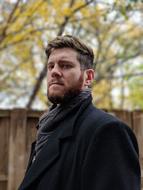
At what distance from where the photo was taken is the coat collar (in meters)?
1.76

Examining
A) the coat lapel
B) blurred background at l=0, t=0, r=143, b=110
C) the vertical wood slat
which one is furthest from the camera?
blurred background at l=0, t=0, r=143, b=110

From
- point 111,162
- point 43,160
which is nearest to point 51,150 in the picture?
point 43,160

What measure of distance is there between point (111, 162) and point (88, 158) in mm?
93

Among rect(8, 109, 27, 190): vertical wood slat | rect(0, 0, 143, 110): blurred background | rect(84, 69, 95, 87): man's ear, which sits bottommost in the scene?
rect(8, 109, 27, 190): vertical wood slat

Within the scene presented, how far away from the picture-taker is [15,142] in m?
4.04

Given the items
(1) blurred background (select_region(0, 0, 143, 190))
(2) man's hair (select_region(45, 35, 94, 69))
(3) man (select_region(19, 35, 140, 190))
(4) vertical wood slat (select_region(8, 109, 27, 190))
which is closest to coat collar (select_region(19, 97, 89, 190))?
(3) man (select_region(19, 35, 140, 190))

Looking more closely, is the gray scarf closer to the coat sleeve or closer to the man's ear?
the man's ear

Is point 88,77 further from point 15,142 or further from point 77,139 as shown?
point 15,142

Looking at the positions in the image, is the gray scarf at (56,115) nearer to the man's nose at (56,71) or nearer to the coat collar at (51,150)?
the coat collar at (51,150)

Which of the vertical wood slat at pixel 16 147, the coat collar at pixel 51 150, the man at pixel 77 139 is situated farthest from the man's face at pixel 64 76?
the vertical wood slat at pixel 16 147

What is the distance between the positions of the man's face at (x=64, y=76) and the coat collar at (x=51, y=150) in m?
0.10

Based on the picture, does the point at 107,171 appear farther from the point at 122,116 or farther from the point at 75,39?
the point at 122,116

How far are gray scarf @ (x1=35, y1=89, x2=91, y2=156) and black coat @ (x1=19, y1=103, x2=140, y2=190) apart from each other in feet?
0.15

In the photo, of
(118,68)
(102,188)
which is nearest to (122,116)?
(102,188)
